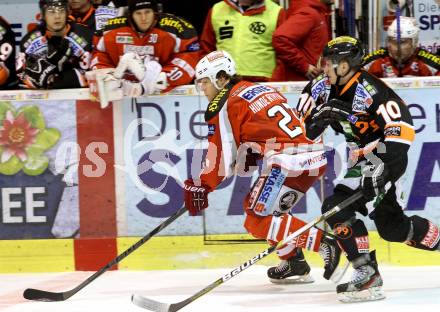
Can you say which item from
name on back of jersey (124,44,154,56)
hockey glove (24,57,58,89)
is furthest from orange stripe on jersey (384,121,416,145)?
hockey glove (24,57,58,89)

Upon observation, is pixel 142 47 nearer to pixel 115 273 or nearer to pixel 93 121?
pixel 93 121

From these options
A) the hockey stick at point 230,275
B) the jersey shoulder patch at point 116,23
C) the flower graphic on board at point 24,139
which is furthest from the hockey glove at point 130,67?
the hockey stick at point 230,275

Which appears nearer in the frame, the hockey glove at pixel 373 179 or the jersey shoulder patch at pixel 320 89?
the hockey glove at pixel 373 179

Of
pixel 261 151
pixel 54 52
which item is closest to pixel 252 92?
pixel 261 151

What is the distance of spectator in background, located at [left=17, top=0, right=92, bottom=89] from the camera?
7.45 meters

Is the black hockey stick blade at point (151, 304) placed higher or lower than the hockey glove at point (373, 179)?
lower

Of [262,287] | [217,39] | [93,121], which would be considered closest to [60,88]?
[93,121]

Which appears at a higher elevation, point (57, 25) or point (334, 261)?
point (57, 25)

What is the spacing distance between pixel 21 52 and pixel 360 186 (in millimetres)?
2648

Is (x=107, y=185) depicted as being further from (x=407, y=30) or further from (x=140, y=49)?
(x=407, y=30)

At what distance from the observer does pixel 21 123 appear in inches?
295

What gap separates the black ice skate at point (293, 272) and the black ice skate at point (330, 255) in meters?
0.46

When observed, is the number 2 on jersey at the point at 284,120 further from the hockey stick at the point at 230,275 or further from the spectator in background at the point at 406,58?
the spectator in background at the point at 406,58

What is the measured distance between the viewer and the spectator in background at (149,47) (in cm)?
739
